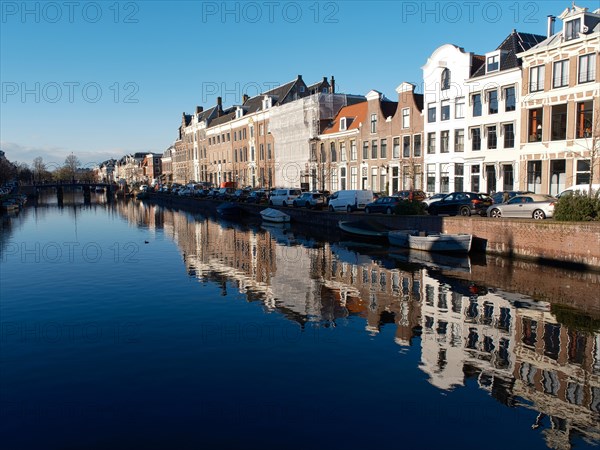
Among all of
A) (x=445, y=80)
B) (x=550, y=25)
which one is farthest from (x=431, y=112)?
(x=550, y=25)

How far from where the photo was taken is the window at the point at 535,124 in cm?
3788

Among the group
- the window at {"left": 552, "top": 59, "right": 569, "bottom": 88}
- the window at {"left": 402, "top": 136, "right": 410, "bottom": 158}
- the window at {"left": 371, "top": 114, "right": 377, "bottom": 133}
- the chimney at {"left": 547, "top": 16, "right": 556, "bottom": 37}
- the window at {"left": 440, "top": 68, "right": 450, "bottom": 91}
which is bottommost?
the window at {"left": 402, "top": 136, "right": 410, "bottom": 158}

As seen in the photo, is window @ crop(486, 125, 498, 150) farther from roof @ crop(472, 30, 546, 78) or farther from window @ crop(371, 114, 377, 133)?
window @ crop(371, 114, 377, 133)

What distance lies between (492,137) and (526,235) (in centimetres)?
1898

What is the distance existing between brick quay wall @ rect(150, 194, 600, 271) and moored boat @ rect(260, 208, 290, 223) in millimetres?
13014

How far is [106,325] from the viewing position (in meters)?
15.6

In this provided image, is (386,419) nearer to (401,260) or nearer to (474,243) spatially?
(401,260)

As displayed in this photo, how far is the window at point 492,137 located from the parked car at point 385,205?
11.0 meters

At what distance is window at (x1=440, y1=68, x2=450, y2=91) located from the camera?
46.4 meters

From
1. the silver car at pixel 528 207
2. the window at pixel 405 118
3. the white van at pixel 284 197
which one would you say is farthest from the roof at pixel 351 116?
the silver car at pixel 528 207

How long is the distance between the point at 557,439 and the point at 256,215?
49881 mm

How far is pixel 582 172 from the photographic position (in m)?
Result: 34.9

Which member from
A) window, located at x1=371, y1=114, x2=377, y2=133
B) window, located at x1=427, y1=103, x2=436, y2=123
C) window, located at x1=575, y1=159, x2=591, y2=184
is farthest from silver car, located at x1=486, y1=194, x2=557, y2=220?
window, located at x1=371, y1=114, x2=377, y2=133

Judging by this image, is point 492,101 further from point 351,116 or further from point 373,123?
point 351,116
